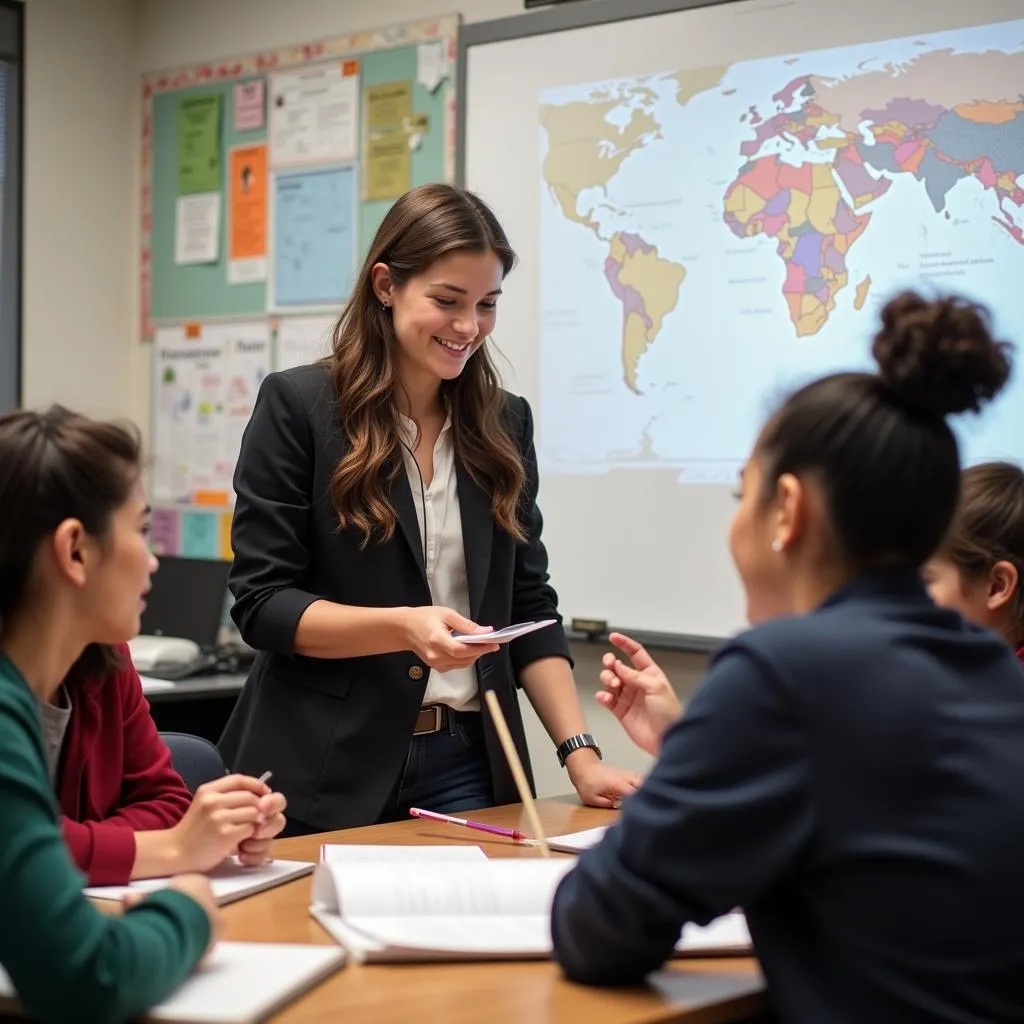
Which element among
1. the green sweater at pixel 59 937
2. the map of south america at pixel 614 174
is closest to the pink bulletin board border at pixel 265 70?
the map of south america at pixel 614 174

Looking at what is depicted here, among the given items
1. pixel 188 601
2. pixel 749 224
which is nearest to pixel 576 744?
pixel 749 224

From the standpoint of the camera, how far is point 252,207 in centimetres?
411

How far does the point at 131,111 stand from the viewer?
14.5 ft

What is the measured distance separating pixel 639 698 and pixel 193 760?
661 mm

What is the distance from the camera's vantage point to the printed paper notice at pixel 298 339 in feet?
13.0

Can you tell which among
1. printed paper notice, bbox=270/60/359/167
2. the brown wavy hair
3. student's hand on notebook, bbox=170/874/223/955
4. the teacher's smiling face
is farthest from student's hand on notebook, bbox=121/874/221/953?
printed paper notice, bbox=270/60/359/167

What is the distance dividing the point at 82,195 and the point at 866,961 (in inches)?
150

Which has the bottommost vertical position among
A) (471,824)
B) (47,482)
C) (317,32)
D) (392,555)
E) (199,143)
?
(471,824)

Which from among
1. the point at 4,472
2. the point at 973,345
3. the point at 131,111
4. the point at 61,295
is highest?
the point at 131,111

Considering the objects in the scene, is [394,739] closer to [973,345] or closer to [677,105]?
[973,345]

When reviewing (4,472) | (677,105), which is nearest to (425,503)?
(4,472)

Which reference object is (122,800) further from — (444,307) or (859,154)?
(859,154)

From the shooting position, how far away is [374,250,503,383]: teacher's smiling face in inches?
82.0

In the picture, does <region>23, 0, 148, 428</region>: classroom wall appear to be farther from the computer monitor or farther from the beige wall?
the computer monitor
